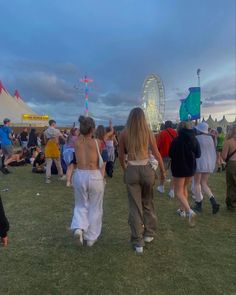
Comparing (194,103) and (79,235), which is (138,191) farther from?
(194,103)

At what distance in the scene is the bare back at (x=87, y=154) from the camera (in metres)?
5.07

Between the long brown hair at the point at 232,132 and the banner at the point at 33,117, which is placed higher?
the banner at the point at 33,117

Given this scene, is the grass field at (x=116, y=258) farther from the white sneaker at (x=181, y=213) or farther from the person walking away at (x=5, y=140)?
the person walking away at (x=5, y=140)

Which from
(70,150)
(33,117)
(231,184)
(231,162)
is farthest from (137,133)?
(33,117)

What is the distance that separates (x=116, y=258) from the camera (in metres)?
4.69

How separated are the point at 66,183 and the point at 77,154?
5.70 m

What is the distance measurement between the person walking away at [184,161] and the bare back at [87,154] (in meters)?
1.73

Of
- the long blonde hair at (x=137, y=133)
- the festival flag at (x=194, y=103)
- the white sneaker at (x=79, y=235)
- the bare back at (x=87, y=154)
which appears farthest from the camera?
the festival flag at (x=194, y=103)

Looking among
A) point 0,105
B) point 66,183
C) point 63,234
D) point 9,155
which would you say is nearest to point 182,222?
point 63,234

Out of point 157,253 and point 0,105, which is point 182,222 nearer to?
point 157,253

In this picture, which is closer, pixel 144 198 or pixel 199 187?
pixel 144 198

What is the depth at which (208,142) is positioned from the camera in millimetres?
7336

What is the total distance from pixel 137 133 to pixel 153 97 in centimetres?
2334

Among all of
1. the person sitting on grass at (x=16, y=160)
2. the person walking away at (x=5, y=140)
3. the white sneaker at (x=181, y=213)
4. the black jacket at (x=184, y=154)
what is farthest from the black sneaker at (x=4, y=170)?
the black jacket at (x=184, y=154)
